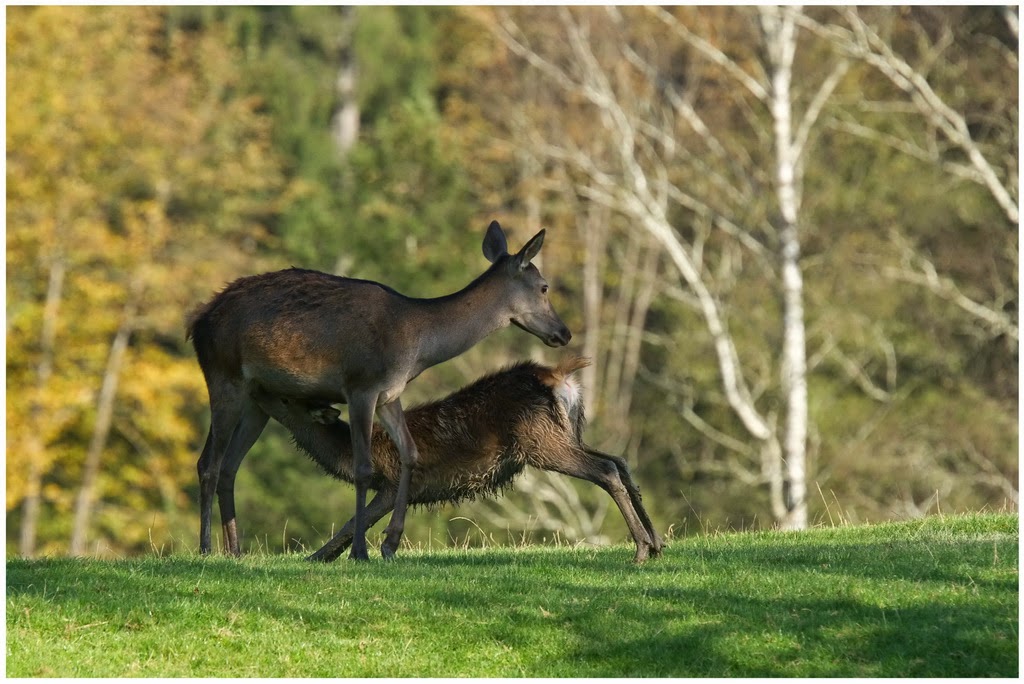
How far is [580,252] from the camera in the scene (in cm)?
3772

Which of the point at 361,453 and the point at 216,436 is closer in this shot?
the point at 361,453

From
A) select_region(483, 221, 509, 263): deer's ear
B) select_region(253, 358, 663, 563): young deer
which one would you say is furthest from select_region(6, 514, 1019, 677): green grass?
select_region(483, 221, 509, 263): deer's ear

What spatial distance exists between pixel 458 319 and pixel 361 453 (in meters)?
1.22

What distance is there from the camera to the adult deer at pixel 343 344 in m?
11.1

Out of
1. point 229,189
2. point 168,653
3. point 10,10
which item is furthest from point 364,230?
point 168,653

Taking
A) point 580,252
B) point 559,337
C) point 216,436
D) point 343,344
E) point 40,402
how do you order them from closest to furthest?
point 343,344 → point 216,436 → point 559,337 → point 40,402 → point 580,252

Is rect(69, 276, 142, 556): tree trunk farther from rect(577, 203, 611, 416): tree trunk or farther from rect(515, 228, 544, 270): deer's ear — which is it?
rect(515, 228, 544, 270): deer's ear

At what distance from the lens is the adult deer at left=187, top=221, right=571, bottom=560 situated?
1106 centimetres

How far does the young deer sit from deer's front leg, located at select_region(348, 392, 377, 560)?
204mm

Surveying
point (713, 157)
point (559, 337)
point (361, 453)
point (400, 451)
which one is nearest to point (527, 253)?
point (559, 337)

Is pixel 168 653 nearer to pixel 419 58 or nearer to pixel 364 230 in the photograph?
pixel 364 230

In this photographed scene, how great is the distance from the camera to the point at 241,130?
38.7 m

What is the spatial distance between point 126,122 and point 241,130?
420 centimetres

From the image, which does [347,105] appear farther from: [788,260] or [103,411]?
[788,260]
